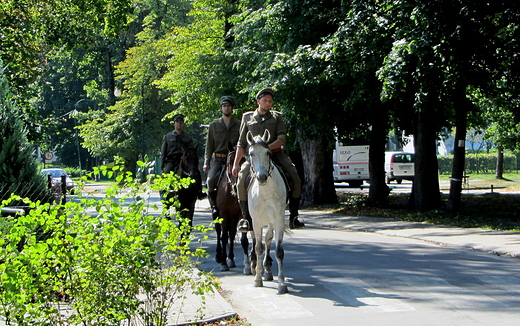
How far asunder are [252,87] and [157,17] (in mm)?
30180

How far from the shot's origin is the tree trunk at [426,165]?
2388 centimetres

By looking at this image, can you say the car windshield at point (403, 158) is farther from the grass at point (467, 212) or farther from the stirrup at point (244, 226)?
the stirrup at point (244, 226)

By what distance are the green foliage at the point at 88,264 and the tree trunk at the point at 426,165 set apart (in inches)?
750

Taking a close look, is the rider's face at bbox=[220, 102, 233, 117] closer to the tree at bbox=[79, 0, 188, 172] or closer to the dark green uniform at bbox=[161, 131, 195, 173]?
the dark green uniform at bbox=[161, 131, 195, 173]

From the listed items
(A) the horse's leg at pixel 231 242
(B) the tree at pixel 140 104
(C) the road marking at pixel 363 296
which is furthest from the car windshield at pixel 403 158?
(C) the road marking at pixel 363 296

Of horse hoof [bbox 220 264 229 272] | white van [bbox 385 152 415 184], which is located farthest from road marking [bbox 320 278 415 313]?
white van [bbox 385 152 415 184]

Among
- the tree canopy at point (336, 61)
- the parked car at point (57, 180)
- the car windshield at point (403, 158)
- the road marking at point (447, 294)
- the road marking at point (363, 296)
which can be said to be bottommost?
the road marking at point (363, 296)

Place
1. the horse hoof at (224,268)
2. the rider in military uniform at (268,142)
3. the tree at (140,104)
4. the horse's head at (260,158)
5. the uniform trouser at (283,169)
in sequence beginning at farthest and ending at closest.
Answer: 1. the tree at (140,104)
2. the horse hoof at (224,268)
3. the uniform trouser at (283,169)
4. the rider in military uniform at (268,142)
5. the horse's head at (260,158)

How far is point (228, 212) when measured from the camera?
452 inches

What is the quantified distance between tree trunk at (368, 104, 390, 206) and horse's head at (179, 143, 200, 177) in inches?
585

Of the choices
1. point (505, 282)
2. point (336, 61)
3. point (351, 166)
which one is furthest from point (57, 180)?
point (351, 166)

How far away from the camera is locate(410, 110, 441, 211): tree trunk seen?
23.9m

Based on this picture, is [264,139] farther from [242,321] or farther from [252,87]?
[252,87]

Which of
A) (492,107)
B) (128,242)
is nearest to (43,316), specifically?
(128,242)
